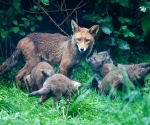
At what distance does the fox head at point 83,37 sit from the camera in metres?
A: 9.47

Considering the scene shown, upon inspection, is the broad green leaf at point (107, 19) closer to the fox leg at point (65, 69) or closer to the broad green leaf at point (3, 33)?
the fox leg at point (65, 69)

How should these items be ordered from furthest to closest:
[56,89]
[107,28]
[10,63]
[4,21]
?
[107,28], [4,21], [10,63], [56,89]

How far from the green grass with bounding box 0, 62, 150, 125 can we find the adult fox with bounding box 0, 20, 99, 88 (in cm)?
96

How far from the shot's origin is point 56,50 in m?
9.94

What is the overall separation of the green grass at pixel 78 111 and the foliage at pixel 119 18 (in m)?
2.20

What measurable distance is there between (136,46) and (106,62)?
2740 millimetres

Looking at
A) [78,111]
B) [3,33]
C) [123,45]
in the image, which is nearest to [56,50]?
[3,33]

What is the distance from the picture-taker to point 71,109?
7.07m

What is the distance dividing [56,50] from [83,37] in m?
0.79

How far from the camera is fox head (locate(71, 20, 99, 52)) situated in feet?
31.1

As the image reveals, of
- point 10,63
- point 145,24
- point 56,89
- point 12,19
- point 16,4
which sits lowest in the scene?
point 10,63

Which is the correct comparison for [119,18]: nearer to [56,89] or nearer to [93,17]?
[93,17]

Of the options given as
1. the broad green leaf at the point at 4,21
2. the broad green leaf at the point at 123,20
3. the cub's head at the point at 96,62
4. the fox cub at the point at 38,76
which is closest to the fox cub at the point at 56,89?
the fox cub at the point at 38,76

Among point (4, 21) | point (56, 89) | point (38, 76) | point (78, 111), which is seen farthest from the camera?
point (4, 21)
